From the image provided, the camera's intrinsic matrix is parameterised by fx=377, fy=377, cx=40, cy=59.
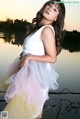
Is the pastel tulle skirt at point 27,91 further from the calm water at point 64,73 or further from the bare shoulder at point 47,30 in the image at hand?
the calm water at point 64,73

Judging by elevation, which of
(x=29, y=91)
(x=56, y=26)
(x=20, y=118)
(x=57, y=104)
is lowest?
(x=57, y=104)

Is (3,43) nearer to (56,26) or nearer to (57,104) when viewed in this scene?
(57,104)

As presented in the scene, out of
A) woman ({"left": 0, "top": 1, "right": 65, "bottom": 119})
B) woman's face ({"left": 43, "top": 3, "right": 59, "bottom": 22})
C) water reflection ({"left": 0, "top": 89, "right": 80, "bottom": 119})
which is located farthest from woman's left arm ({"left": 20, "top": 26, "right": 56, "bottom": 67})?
water reflection ({"left": 0, "top": 89, "right": 80, "bottom": 119})

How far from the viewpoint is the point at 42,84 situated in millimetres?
1877

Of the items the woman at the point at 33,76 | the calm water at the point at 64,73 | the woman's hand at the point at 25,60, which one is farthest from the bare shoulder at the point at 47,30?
the calm water at the point at 64,73

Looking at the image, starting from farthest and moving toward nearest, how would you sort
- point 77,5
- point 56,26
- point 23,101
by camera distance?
point 77,5
point 56,26
point 23,101

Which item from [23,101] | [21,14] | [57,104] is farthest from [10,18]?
[23,101]

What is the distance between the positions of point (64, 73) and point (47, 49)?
1021mm

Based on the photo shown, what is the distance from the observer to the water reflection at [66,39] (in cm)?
278

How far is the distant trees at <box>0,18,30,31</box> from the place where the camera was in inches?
109

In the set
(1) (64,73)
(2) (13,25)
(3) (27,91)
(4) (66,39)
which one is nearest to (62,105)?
(1) (64,73)

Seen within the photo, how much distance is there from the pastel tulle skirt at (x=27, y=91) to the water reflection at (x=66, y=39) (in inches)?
35.6

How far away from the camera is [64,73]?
2820 millimetres

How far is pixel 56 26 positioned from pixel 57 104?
3.19ft
